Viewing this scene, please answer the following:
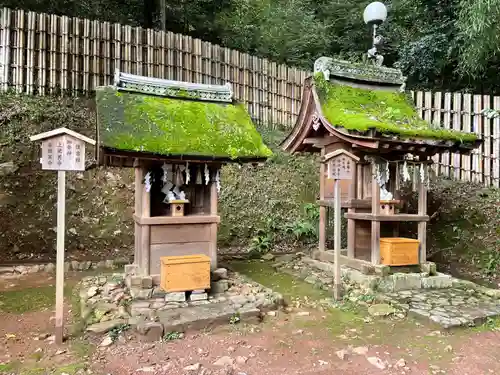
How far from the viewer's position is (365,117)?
25.4 ft

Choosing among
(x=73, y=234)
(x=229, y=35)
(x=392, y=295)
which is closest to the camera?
(x=392, y=295)

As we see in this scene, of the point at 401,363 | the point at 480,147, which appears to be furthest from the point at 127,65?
the point at 401,363

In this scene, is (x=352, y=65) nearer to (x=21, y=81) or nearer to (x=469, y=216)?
(x=469, y=216)

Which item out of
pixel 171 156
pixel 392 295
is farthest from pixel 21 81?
pixel 392 295

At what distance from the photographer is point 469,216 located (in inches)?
415

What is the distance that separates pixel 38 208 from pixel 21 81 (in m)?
4.35

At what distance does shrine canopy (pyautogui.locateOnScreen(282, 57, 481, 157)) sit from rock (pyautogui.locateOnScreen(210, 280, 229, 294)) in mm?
3654

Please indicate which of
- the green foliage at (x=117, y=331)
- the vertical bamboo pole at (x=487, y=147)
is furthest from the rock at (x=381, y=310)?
the vertical bamboo pole at (x=487, y=147)

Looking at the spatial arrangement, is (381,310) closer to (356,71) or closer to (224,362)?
(224,362)

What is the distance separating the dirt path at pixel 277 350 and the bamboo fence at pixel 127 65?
24.4ft

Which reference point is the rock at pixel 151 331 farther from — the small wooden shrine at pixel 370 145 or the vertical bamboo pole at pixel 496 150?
the vertical bamboo pole at pixel 496 150

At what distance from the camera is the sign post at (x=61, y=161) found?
5277 millimetres

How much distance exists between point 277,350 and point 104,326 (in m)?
2.47

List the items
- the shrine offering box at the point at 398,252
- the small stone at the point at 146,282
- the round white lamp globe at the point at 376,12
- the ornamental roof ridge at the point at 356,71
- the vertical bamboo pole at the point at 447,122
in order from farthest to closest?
1. the vertical bamboo pole at the point at 447,122
2. the round white lamp globe at the point at 376,12
3. the ornamental roof ridge at the point at 356,71
4. the shrine offering box at the point at 398,252
5. the small stone at the point at 146,282
